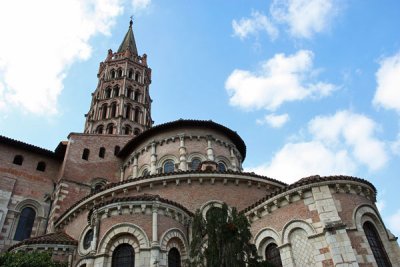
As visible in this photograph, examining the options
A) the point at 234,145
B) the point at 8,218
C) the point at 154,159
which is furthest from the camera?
the point at 234,145

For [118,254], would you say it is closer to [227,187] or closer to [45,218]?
[227,187]

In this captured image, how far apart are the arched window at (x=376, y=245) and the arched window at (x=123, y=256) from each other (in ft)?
32.6

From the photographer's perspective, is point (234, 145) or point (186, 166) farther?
point (234, 145)

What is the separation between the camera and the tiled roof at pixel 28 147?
2612cm

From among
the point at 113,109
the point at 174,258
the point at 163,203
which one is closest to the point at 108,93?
the point at 113,109

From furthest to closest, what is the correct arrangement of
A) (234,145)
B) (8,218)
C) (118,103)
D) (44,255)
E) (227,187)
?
1. (118,103)
2. (234,145)
3. (8,218)
4. (227,187)
5. (44,255)

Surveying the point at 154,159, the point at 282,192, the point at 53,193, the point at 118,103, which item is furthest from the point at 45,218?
the point at 118,103

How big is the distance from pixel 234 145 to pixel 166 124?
5481mm

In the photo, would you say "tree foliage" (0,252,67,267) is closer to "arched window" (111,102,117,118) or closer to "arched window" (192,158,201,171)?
"arched window" (192,158,201,171)

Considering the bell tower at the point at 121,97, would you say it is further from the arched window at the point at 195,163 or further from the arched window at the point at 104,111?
the arched window at the point at 195,163

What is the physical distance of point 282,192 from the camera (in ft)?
53.1

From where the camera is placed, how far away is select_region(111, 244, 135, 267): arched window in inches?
618

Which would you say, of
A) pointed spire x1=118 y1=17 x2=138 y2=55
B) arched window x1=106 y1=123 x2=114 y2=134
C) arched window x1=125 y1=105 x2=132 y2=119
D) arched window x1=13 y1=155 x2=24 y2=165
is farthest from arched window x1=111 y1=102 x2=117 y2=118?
arched window x1=13 y1=155 x2=24 y2=165

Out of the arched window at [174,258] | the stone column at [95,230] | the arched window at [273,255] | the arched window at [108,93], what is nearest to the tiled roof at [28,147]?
the stone column at [95,230]
